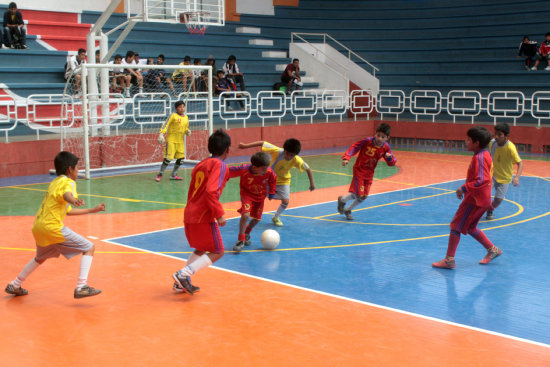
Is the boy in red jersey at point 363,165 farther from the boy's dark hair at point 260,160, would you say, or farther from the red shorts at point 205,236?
the red shorts at point 205,236

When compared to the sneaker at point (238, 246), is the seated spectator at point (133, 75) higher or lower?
higher

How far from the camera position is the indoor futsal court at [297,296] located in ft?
16.9

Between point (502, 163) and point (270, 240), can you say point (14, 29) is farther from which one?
point (502, 163)

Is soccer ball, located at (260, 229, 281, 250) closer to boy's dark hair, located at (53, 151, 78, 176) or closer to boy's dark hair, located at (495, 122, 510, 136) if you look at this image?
boy's dark hair, located at (53, 151, 78, 176)

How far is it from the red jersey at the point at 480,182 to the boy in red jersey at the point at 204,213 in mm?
2861

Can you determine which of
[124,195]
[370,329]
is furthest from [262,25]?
[370,329]

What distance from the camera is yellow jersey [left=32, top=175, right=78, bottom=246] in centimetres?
618

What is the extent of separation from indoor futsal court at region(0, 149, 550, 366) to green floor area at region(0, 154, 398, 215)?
0.45 ft

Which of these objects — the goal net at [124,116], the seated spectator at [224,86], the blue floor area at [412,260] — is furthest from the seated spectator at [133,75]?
the blue floor area at [412,260]

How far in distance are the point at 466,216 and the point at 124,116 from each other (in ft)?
33.3

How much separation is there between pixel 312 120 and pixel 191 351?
56.6 ft

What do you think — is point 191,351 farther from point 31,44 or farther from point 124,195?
point 31,44

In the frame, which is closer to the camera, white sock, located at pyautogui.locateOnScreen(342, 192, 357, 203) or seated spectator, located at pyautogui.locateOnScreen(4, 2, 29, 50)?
white sock, located at pyautogui.locateOnScreen(342, 192, 357, 203)

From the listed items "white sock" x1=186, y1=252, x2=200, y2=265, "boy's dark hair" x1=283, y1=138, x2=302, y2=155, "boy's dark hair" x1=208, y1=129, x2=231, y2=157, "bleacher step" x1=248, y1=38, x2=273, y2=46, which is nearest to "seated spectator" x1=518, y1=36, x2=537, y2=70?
"bleacher step" x1=248, y1=38, x2=273, y2=46
